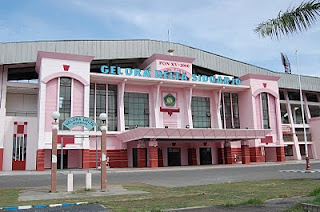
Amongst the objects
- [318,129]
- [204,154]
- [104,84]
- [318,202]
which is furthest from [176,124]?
[318,202]

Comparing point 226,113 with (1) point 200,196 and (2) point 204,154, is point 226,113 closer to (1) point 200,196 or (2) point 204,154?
(2) point 204,154

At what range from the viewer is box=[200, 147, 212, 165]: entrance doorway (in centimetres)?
4406

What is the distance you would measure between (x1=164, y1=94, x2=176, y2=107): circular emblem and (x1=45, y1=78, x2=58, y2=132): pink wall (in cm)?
1376

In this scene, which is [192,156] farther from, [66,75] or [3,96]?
[3,96]

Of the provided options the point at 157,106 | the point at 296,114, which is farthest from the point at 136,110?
the point at 296,114

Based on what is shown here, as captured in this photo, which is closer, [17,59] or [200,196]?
[200,196]

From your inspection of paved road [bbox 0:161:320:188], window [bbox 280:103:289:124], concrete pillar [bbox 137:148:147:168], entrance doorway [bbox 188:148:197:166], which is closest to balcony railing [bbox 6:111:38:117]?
concrete pillar [bbox 137:148:147:168]

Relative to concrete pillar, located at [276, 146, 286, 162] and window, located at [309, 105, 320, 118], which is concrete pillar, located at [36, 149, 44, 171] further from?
window, located at [309, 105, 320, 118]

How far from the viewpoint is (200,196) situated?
11711mm

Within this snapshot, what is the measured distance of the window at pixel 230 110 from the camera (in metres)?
46.0

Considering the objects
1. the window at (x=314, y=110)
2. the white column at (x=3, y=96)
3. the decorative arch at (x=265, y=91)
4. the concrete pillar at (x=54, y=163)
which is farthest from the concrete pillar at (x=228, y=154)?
the concrete pillar at (x=54, y=163)

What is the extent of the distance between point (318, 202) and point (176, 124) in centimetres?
3471

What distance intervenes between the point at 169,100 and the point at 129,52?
8.10 m

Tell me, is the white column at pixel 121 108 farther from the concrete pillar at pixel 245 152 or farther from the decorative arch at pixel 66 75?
the concrete pillar at pixel 245 152
